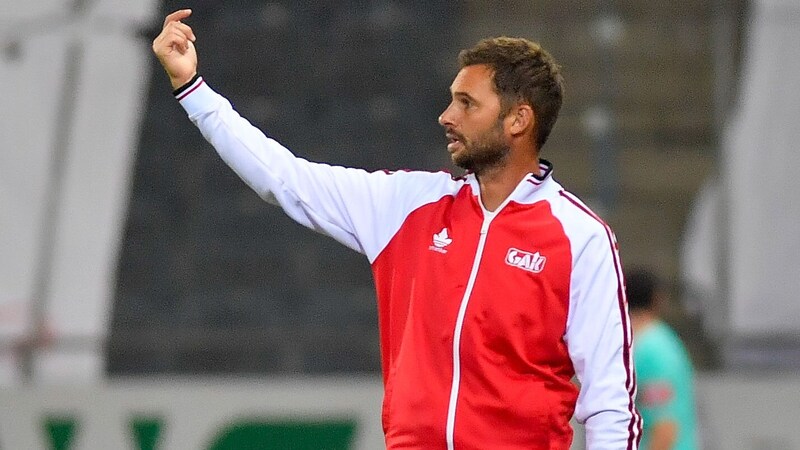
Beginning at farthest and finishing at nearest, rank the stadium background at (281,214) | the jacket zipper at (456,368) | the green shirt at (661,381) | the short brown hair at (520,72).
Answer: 1. the stadium background at (281,214)
2. the green shirt at (661,381)
3. the short brown hair at (520,72)
4. the jacket zipper at (456,368)

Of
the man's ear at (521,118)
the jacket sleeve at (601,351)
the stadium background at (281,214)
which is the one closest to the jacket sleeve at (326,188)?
the man's ear at (521,118)

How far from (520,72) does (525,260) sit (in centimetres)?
39

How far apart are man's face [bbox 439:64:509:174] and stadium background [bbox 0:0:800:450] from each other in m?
3.34

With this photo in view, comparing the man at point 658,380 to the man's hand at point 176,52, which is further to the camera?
the man at point 658,380

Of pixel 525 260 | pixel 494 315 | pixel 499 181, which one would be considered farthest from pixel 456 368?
pixel 499 181

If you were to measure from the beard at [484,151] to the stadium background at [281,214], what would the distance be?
331 cm

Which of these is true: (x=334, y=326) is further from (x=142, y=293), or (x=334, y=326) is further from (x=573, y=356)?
(x=573, y=356)

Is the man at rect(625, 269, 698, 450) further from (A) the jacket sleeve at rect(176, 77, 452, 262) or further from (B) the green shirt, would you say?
(A) the jacket sleeve at rect(176, 77, 452, 262)

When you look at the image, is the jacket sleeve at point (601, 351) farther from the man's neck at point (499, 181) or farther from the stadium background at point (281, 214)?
the stadium background at point (281, 214)

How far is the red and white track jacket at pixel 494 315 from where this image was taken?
2.96 m

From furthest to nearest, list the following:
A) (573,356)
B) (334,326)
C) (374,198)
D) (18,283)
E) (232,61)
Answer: (232,61) < (334,326) < (18,283) < (374,198) < (573,356)

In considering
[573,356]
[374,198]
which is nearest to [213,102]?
[374,198]

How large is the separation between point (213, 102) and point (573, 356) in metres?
0.90

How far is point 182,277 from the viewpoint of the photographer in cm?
719
